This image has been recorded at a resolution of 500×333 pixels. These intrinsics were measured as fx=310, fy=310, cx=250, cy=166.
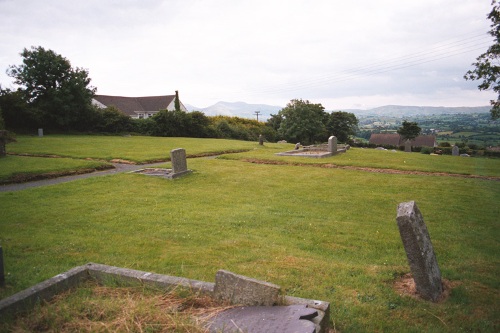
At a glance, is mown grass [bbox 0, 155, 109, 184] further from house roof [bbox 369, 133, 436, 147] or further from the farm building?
house roof [bbox 369, 133, 436, 147]

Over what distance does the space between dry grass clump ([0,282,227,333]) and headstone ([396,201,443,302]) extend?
287 cm

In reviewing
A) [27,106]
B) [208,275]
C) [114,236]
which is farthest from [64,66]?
[208,275]

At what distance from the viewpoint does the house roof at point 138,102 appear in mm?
71831

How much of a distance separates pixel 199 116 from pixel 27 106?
2187cm

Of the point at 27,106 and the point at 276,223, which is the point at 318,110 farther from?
the point at 276,223

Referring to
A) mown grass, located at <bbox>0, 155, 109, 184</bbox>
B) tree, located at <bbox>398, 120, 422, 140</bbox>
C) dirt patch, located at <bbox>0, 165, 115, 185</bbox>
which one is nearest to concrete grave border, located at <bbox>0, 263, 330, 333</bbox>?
dirt patch, located at <bbox>0, 165, 115, 185</bbox>

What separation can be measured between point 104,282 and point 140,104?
78.9m

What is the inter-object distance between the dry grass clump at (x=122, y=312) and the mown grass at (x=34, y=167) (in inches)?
487

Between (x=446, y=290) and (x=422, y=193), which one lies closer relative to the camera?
(x=446, y=290)

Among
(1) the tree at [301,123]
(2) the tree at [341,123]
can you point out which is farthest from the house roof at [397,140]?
(1) the tree at [301,123]

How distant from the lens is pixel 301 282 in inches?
189

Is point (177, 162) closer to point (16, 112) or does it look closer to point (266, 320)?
point (266, 320)

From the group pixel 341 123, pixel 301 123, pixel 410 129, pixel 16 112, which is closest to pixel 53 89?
pixel 16 112

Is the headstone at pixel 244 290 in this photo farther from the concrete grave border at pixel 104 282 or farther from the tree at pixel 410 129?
the tree at pixel 410 129
